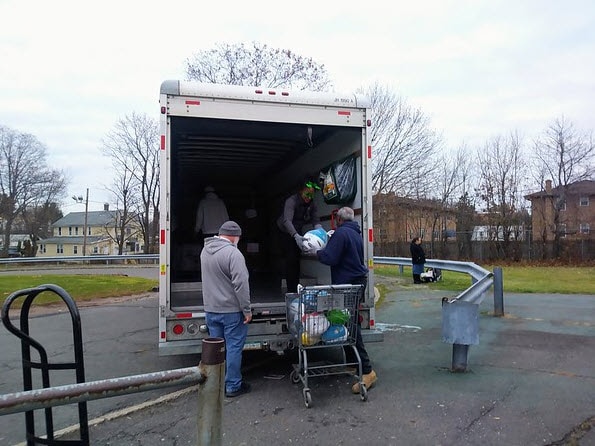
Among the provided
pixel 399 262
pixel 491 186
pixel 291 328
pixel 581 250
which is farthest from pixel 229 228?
pixel 491 186

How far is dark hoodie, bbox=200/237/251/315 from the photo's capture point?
4.97m

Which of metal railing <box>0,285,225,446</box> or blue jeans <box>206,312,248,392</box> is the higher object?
metal railing <box>0,285,225,446</box>

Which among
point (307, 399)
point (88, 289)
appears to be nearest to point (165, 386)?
point (307, 399)

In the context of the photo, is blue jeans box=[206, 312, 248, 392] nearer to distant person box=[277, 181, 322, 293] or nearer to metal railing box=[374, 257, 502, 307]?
distant person box=[277, 181, 322, 293]

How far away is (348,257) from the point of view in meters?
5.43

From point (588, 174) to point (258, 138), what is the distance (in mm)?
32214

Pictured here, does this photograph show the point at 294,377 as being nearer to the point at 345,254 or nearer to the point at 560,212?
the point at 345,254

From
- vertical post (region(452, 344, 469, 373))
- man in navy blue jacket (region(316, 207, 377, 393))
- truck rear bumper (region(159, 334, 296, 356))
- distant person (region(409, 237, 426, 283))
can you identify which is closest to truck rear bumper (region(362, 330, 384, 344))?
man in navy blue jacket (region(316, 207, 377, 393))

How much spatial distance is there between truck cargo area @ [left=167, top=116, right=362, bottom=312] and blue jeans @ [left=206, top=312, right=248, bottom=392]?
0.42 metres

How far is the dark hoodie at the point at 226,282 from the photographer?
4973mm

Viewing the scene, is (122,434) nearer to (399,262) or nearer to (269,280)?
(269,280)

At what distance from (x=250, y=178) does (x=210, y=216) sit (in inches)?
105

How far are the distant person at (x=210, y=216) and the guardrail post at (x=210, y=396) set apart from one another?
6.36 metres

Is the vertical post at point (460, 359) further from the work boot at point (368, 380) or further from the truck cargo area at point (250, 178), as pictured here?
the truck cargo area at point (250, 178)
